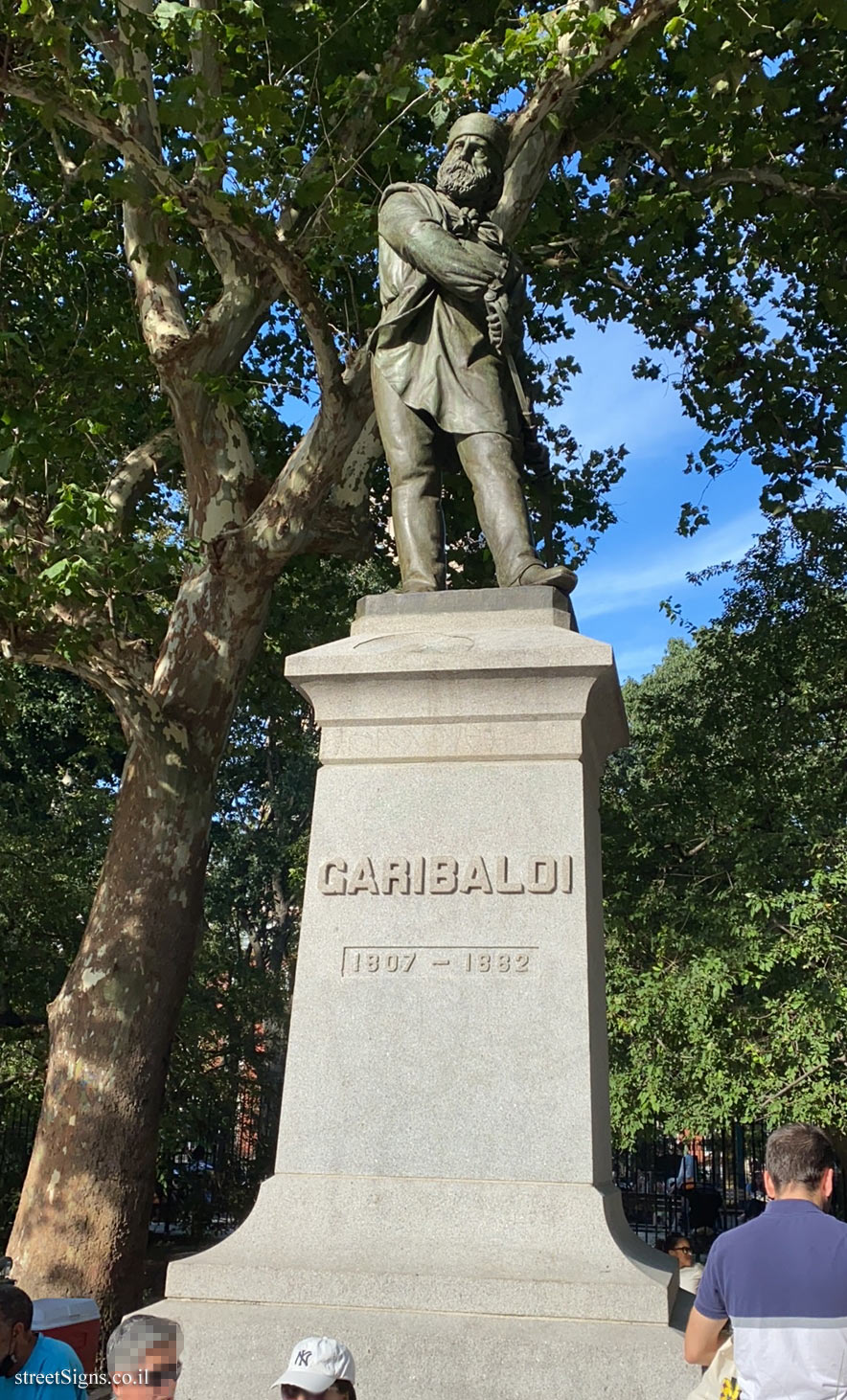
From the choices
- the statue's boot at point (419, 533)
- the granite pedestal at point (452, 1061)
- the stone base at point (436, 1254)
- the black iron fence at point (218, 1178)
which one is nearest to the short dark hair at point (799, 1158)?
the granite pedestal at point (452, 1061)

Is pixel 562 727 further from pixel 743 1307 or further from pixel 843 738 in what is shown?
pixel 843 738

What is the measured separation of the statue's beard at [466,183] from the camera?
653cm

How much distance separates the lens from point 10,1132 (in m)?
20.0

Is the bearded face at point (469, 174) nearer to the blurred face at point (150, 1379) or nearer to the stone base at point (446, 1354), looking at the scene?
the stone base at point (446, 1354)

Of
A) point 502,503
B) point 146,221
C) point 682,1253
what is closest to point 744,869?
point 682,1253

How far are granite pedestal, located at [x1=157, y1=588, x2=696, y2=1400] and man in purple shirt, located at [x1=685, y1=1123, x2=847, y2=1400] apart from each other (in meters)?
1.13

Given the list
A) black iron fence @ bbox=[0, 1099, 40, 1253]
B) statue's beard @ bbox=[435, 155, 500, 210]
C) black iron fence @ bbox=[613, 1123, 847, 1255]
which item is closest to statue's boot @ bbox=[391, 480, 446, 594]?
statue's beard @ bbox=[435, 155, 500, 210]

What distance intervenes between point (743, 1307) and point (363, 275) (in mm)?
13329

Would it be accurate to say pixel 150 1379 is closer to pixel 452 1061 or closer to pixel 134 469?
pixel 452 1061

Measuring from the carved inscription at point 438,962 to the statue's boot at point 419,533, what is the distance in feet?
6.21

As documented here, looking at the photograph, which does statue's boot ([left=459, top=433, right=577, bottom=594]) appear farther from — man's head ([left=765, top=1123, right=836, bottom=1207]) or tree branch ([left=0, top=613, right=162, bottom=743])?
tree branch ([left=0, top=613, right=162, bottom=743])

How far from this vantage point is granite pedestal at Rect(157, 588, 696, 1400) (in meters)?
4.48

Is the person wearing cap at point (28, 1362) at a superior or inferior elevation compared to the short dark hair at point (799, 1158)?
inferior

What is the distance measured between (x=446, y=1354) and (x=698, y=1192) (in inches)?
763
